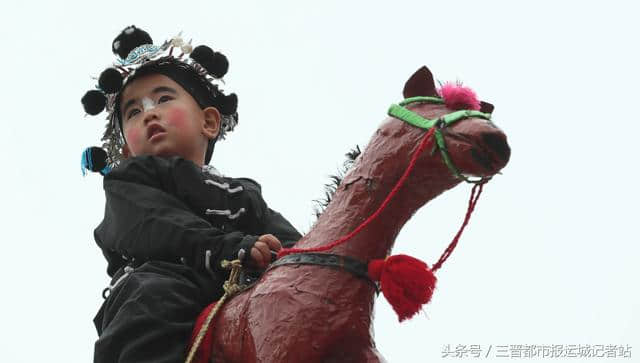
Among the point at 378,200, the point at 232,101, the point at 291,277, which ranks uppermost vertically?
the point at 232,101

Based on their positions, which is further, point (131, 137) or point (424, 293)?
point (131, 137)

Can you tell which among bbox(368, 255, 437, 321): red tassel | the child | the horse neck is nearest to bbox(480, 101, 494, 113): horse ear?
the horse neck

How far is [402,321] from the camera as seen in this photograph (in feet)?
10.1

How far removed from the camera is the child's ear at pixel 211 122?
4.59 m

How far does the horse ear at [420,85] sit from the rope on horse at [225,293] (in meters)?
0.94

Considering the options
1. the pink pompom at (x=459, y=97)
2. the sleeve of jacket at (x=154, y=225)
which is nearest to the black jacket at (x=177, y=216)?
the sleeve of jacket at (x=154, y=225)

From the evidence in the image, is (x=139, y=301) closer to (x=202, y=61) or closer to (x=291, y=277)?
(x=291, y=277)

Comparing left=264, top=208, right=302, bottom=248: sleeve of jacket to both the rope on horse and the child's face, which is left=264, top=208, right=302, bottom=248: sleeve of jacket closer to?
the child's face

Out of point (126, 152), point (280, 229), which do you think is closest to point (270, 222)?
point (280, 229)

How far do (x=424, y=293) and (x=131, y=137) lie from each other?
1.88 metres

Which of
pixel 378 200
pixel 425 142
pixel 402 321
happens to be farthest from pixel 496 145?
pixel 402 321

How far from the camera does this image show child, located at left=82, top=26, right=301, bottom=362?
333cm

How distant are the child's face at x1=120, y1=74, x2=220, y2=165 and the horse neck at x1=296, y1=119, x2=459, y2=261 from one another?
4.13 feet

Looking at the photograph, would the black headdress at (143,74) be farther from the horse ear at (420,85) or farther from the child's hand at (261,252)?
the horse ear at (420,85)
